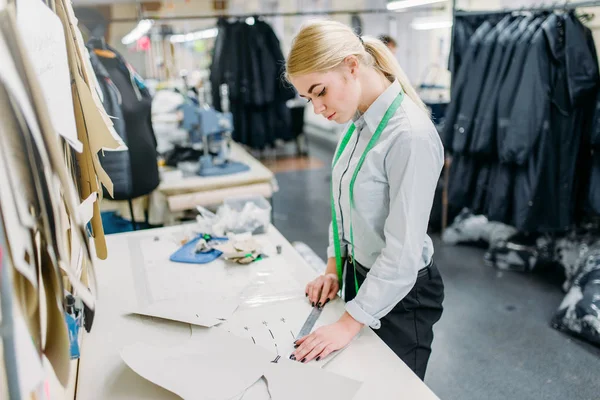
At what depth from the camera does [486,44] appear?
3.06 m

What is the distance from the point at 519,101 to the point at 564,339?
131cm

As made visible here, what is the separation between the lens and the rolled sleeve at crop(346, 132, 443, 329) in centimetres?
109

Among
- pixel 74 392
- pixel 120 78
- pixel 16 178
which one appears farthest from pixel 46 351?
pixel 120 78

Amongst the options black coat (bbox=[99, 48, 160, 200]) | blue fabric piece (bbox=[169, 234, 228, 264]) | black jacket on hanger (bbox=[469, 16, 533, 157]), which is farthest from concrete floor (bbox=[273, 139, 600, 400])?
black coat (bbox=[99, 48, 160, 200])

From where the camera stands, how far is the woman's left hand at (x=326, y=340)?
1082 mm

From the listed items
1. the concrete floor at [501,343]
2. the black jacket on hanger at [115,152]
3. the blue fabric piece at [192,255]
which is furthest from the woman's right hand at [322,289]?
the black jacket on hanger at [115,152]

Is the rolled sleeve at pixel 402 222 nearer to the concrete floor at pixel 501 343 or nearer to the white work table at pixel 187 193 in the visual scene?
the concrete floor at pixel 501 343

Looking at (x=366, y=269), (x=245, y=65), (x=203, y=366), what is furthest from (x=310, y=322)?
(x=245, y=65)

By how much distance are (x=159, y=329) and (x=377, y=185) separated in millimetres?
628

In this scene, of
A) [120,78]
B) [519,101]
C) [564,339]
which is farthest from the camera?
[519,101]

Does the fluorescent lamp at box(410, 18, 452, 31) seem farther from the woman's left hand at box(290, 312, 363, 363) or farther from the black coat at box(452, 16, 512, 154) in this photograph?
the woman's left hand at box(290, 312, 363, 363)

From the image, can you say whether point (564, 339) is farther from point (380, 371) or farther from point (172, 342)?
point (172, 342)

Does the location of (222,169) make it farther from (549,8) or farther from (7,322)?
(7,322)

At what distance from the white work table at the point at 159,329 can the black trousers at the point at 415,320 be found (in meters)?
0.13
